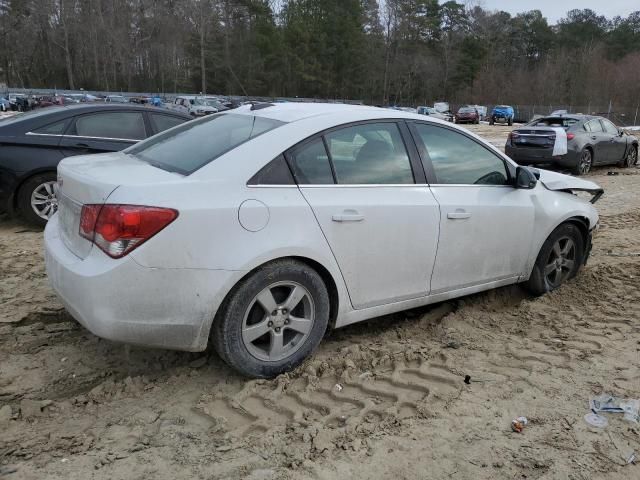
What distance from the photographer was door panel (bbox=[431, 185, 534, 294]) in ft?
12.4

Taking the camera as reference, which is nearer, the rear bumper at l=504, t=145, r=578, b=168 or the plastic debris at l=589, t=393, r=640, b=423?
the plastic debris at l=589, t=393, r=640, b=423

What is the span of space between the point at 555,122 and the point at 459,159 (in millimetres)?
11333

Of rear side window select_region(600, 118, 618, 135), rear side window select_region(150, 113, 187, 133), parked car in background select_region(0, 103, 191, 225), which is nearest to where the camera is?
parked car in background select_region(0, 103, 191, 225)

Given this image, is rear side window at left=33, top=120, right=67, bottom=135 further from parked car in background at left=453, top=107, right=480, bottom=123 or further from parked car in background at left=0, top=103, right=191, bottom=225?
parked car in background at left=453, top=107, right=480, bottom=123

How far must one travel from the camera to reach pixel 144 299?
2.76 meters

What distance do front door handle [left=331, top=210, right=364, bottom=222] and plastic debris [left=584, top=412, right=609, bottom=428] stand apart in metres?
1.64

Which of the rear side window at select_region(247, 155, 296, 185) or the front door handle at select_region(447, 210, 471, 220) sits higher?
the rear side window at select_region(247, 155, 296, 185)

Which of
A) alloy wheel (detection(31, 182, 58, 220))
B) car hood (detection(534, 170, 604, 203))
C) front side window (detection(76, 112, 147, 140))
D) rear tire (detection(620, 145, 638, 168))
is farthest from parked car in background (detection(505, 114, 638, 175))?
alloy wheel (detection(31, 182, 58, 220))

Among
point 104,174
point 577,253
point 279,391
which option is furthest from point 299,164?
point 577,253

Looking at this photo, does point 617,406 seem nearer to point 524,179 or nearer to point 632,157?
point 524,179

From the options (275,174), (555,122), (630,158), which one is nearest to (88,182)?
(275,174)

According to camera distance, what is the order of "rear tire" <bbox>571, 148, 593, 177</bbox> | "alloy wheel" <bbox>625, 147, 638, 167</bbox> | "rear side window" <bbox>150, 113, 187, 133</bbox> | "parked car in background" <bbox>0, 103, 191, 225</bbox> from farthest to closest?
1. "alloy wheel" <bbox>625, 147, 638, 167</bbox>
2. "rear tire" <bbox>571, 148, 593, 177</bbox>
3. "rear side window" <bbox>150, 113, 187, 133</bbox>
4. "parked car in background" <bbox>0, 103, 191, 225</bbox>

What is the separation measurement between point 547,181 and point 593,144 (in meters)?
10.00

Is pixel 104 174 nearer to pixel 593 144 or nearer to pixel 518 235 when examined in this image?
pixel 518 235
